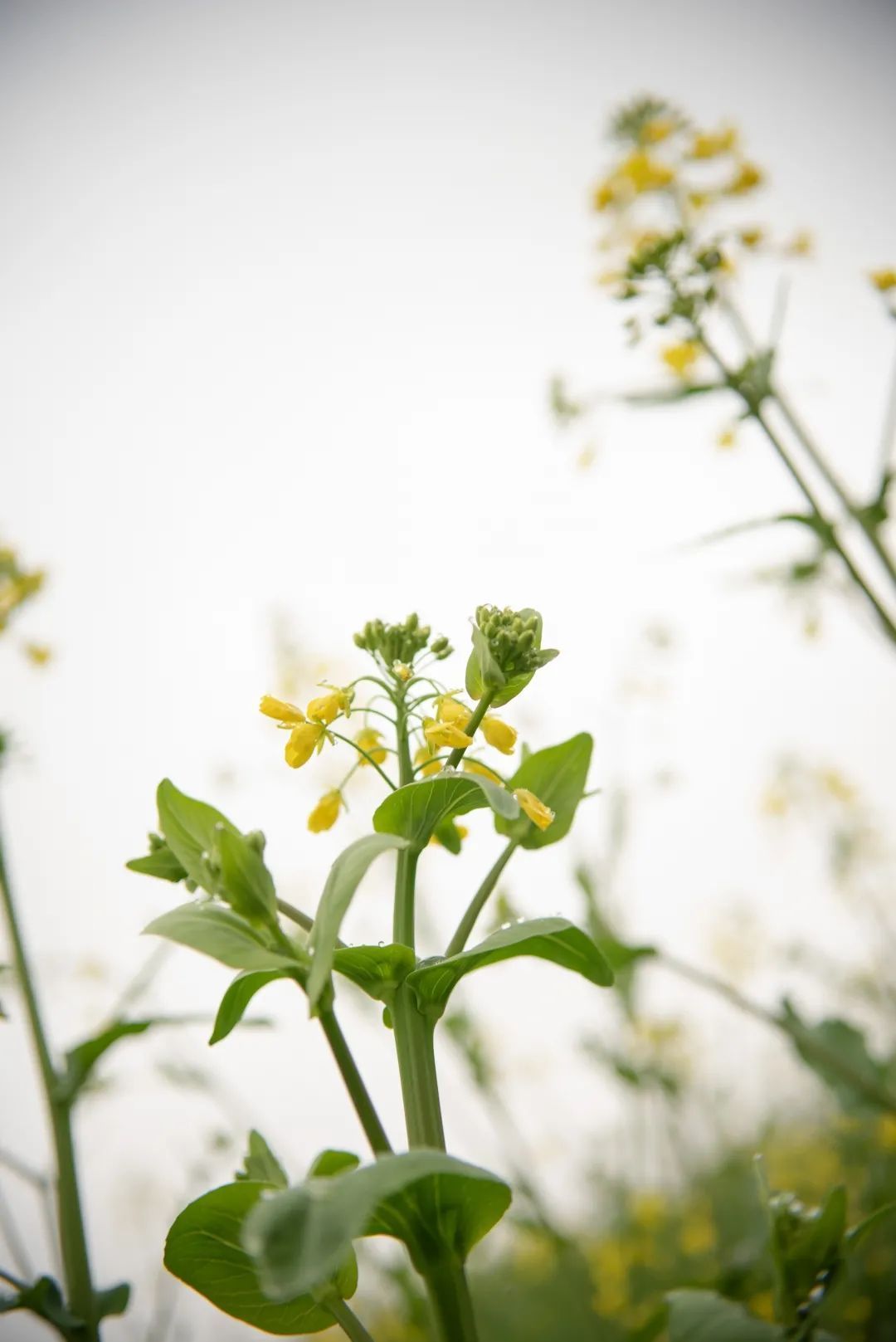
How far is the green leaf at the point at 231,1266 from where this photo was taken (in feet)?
2.76

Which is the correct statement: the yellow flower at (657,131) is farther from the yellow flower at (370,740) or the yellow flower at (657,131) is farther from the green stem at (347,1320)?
the green stem at (347,1320)

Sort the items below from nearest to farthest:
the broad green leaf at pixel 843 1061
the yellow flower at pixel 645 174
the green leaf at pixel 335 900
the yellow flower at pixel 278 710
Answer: the green leaf at pixel 335 900 → the yellow flower at pixel 278 710 → the broad green leaf at pixel 843 1061 → the yellow flower at pixel 645 174

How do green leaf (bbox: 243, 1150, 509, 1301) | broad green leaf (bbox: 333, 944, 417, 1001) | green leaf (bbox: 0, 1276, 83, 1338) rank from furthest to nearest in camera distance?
green leaf (bbox: 0, 1276, 83, 1338)
broad green leaf (bbox: 333, 944, 417, 1001)
green leaf (bbox: 243, 1150, 509, 1301)

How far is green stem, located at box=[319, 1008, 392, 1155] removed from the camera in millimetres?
802

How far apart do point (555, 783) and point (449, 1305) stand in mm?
524

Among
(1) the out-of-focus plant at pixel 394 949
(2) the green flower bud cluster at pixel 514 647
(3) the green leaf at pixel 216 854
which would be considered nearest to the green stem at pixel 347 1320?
(1) the out-of-focus plant at pixel 394 949

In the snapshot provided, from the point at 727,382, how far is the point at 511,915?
1.32 m

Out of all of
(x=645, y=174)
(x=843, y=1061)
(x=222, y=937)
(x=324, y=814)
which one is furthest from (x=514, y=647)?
(x=645, y=174)

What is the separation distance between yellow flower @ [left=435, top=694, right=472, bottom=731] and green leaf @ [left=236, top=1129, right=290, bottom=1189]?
1.62 ft

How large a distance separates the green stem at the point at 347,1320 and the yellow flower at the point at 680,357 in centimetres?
198

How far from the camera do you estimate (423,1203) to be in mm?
792

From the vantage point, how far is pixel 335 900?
755 mm

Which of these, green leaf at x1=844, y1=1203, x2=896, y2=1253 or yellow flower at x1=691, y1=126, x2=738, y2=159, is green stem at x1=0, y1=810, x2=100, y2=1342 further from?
yellow flower at x1=691, y1=126, x2=738, y2=159

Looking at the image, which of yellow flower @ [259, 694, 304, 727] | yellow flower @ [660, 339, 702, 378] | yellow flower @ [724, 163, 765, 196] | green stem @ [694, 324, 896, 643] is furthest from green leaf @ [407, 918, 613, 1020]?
yellow flower @ [724, 163, 765, 196]
